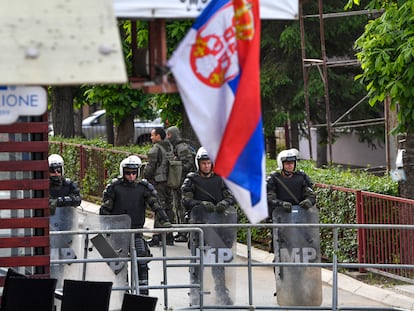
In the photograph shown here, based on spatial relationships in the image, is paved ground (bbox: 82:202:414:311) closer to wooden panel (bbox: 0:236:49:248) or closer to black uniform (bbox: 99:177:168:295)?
black uniform (bbox: 99:177:168:295)

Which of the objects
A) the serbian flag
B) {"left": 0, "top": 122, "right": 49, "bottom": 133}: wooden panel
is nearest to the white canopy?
the serbian flag

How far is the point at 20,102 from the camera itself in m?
6.69

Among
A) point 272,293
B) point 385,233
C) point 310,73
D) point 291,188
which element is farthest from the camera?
point 310,73

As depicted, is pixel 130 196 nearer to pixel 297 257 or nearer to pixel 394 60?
pixel 297 257

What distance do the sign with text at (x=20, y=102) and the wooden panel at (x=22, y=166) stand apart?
4206 mm

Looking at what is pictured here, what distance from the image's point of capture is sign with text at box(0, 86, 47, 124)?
6.51 meters

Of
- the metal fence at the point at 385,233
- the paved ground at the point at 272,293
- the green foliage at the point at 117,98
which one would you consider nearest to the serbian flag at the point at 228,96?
the paved ground at the point at 272,293

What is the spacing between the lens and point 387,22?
16.5 metres

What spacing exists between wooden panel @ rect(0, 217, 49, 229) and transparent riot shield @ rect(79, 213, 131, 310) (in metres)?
2.45

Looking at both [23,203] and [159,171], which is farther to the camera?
[159,171]

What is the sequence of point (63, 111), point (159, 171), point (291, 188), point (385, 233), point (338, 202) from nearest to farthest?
point (291, 188), point (385, 233), point (338, 202), point (159, 171), point (63, 111)

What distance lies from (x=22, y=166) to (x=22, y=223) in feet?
1.56

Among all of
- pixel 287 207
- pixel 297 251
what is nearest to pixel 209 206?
pixel 287 207

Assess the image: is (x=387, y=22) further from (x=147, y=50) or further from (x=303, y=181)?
(x=147, y=50)
